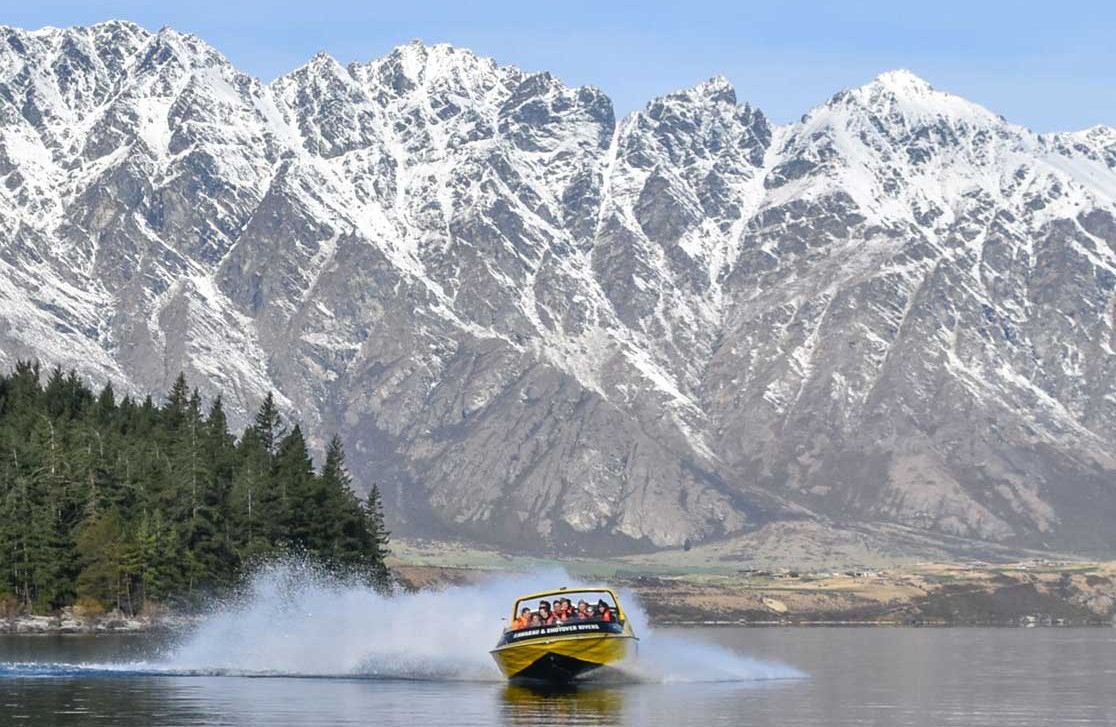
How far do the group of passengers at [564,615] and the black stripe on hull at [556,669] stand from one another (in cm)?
230

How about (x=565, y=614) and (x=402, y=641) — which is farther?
(x=402, y=641)

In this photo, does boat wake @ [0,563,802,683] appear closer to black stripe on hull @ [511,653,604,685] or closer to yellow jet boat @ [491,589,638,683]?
black stripe on hull @ [511,653,604,685]

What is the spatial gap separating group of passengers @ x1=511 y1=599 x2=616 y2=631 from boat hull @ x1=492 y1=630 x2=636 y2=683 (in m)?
1.07

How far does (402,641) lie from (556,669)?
16.6 m

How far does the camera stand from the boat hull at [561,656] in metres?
136

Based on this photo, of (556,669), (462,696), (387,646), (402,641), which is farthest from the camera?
(387,646)

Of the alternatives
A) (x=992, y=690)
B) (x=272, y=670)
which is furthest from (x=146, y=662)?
(x=992, y=690)

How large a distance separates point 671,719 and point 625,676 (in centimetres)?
2153

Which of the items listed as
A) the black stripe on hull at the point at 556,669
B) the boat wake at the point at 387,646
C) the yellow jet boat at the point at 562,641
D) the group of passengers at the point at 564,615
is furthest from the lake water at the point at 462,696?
the group of passengers at the point at 564,615

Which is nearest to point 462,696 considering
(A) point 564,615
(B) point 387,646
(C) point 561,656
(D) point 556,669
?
(C) point 561,656

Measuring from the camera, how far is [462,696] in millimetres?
134000

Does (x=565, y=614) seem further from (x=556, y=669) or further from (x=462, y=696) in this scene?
(x=462, y=696)

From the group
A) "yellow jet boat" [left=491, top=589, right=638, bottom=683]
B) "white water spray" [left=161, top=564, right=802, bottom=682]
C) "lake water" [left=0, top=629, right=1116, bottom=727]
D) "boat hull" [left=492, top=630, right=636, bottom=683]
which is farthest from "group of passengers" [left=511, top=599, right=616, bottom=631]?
"white water spray" [left=161, top=564, right=802, bottom=682]

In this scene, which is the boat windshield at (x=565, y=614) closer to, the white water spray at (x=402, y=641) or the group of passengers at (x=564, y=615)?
the group of passengers at (x=564, y=615)
